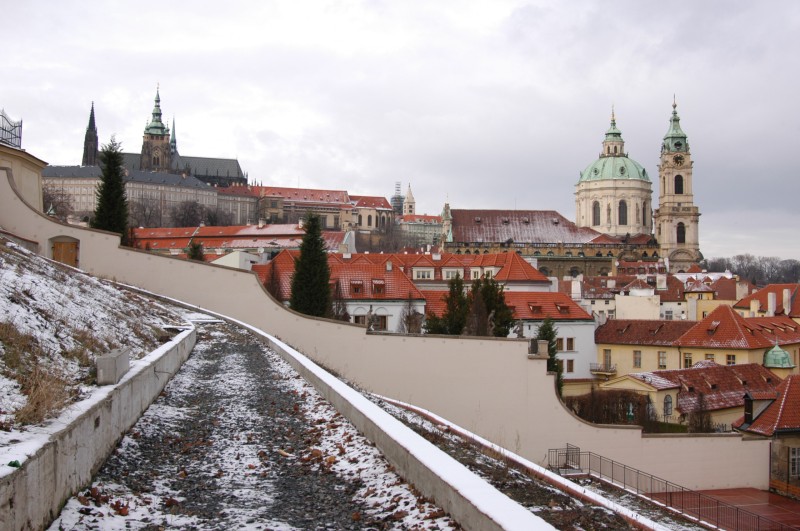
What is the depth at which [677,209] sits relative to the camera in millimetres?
149125

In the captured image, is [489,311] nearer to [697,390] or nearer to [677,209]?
[697,390]

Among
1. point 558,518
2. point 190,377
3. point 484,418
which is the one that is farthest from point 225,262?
point 558,518

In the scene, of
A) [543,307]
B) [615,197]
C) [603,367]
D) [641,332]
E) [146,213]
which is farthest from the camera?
[146,213]

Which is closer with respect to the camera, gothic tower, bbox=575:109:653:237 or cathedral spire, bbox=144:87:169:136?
gothic tower, bbox=575:109:653:237

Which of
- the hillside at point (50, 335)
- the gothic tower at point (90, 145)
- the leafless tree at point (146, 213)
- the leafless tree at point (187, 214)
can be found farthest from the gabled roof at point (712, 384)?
the gothic tower at point (90, 145)

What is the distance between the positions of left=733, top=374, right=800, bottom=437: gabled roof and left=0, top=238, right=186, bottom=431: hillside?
23.0m

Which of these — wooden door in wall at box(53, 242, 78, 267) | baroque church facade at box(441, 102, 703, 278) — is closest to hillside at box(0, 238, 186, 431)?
wooden door in wall at box(53, 242, 78, 267)

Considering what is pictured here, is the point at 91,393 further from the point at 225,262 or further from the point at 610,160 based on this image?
the point at 610,160

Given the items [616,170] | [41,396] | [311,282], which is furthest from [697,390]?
[616,170]

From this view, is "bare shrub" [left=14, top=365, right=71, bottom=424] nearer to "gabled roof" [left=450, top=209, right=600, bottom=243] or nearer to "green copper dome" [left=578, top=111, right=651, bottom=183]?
"gabled roof" [left=450, top=209, right=600, bottom=243]

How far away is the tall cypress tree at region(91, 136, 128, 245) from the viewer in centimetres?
3566

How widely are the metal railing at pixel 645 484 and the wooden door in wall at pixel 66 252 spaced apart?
748 inches

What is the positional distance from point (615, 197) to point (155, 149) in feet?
366

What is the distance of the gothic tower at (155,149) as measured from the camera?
192625mm
